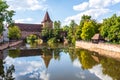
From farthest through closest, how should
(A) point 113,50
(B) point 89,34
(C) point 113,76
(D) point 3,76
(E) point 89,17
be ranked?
(E) point 89,17, (B) point 89,34, (A) point 113,50, (C) point 113,76, (D) point 3,76

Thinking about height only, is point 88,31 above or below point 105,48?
above

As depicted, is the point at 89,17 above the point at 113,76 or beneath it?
above

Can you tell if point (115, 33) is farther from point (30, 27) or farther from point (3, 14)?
point (30, 27)

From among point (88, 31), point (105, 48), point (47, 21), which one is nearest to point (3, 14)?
point (105, 48)

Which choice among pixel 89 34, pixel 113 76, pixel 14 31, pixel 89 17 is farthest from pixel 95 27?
pixel 113 76

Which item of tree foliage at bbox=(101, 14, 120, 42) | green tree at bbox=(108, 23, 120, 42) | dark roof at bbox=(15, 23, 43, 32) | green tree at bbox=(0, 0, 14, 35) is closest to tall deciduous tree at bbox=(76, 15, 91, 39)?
tree foliage at bbox=(101, 14, 120, 42)

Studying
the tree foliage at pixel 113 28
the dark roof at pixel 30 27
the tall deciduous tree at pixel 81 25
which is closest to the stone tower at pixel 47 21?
the dark roof at pixel 30 27

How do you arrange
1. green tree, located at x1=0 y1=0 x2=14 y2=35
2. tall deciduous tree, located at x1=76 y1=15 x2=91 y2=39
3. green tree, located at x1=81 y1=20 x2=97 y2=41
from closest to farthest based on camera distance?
1. green tree, located at x1=0 y1=0 x2=14 y2=35
2. green tree, located at x1=81 y1=20 x2=97 y2=41
3. tall deciduous tree, located at x1=76 y1=15 x2=91 y2=39

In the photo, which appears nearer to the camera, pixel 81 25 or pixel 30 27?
pixel 81 25

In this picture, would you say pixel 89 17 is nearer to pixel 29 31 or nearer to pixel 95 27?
pixel 95 27

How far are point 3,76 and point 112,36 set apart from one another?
34780mm

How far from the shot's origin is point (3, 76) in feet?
72.8

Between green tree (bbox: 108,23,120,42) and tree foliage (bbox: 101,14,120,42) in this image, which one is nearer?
green tree (bbox: 108,23,120,42)

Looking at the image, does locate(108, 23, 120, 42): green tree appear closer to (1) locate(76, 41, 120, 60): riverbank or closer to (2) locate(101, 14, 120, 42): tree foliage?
(2) locate(101, 14, 120, 42): tree foliage
